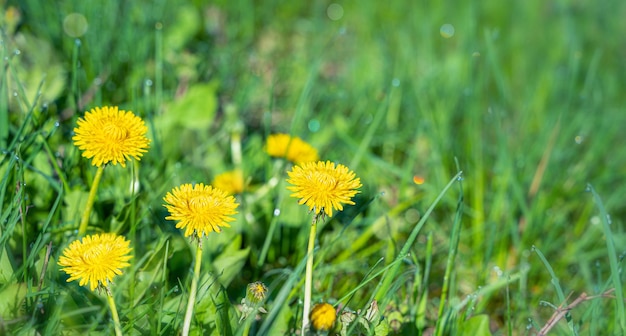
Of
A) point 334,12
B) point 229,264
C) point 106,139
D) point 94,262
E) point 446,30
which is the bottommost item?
point 229,264

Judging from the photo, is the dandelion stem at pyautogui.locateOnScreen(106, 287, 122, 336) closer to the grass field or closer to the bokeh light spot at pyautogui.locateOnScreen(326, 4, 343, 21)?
the grass field

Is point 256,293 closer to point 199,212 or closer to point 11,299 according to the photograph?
point 199,212

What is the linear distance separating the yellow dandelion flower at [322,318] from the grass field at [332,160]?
0.03 metres

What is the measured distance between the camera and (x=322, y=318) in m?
1.36

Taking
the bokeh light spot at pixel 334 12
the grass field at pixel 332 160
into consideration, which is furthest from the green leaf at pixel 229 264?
the bokeh light spot at pixel 334 12

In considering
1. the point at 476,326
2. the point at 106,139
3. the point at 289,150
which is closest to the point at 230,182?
the point at 289,150

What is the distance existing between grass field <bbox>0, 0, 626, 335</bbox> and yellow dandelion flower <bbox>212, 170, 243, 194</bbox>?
0.08ft

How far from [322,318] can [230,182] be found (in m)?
0.74

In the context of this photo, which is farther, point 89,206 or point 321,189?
point 89,206

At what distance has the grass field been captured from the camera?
1462 mm

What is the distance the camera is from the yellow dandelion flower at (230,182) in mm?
1963

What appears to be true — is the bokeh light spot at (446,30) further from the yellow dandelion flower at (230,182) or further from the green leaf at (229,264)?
the green leaf at (229,264)

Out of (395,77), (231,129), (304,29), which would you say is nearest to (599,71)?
(395,77)

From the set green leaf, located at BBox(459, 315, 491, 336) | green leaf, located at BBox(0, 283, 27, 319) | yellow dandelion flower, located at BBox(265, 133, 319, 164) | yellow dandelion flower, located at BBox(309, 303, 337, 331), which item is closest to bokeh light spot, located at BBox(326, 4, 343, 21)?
yellow dandelion flower, located at BBox(265, 133, 319, 164)
